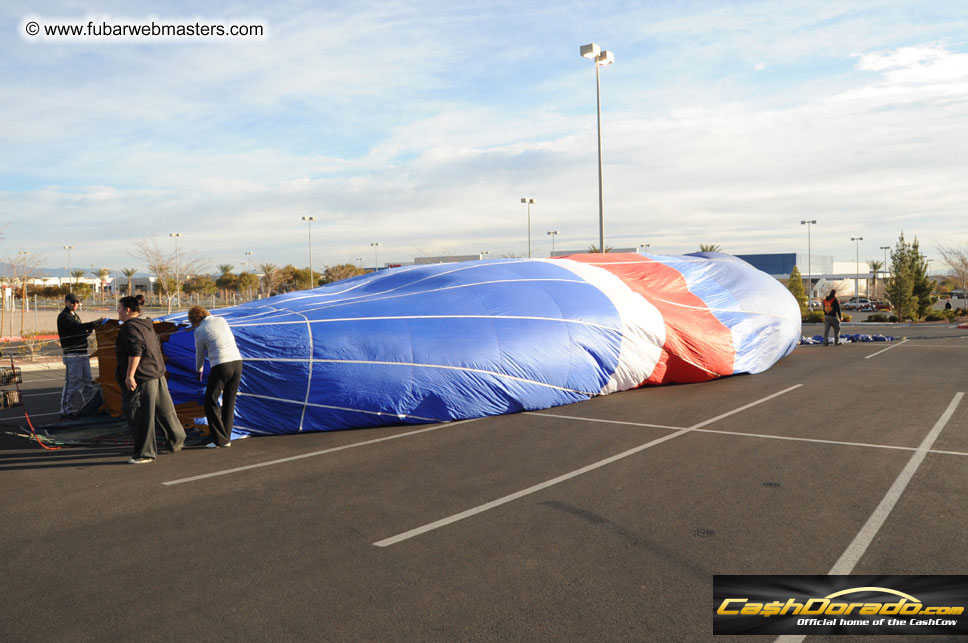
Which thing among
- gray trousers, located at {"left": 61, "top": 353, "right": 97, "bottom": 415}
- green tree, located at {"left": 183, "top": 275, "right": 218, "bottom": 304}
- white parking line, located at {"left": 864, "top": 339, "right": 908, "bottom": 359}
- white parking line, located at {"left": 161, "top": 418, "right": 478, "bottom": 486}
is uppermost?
green tree, located at {"left": 183, "top": 275, "right": 218, "bottom": 304}

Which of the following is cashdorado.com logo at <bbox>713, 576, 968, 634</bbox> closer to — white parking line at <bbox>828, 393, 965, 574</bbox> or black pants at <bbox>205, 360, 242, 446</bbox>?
white parking line at <bbox>828, 393, 965, 574</bbox>

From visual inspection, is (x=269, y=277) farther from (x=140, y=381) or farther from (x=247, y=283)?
(x=140, y=381)

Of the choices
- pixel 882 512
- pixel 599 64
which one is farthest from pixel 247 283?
pixel 882 512

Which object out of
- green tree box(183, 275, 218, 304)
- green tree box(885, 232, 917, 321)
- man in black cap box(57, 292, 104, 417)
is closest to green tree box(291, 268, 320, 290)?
green tree box(183, 275, 218, 304)

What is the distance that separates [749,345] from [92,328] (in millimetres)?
12153

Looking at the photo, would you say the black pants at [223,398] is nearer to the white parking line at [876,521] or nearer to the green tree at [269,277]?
the white parking line at [876,521]

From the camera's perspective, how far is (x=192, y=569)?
15.0 ft

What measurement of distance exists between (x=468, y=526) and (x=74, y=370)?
25.3ft

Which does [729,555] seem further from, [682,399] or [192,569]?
[682,399]

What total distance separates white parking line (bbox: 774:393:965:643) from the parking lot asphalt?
0.08 ft

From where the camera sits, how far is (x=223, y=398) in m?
8.26

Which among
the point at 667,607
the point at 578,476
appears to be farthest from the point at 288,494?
the point at 667,607

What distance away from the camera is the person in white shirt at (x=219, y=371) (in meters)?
8.07

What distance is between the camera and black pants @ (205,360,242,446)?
26.6 ft
